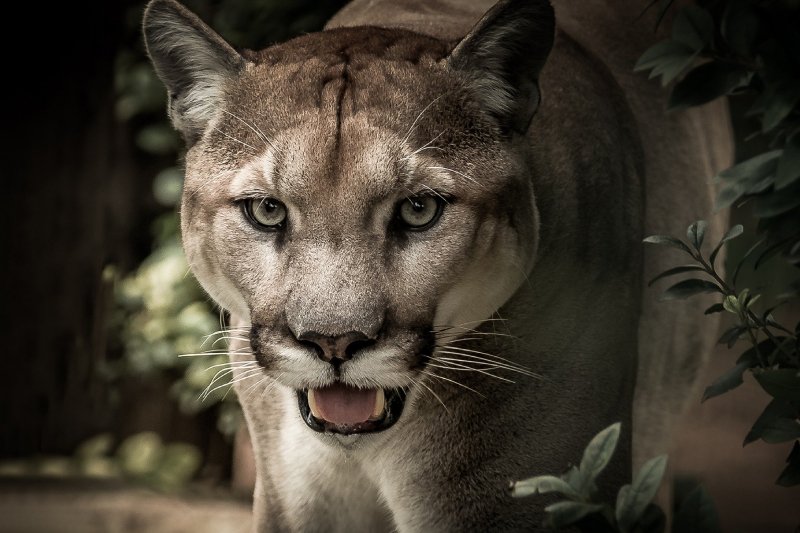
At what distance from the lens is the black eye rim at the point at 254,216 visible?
9.02ft

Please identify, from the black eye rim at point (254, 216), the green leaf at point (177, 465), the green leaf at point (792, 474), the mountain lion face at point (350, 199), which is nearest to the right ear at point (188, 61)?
the mountain lion face at point (350, 199)

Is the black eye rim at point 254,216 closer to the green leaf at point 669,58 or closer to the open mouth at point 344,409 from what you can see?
the open mouth at point 344,409

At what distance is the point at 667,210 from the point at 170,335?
92.1 inches

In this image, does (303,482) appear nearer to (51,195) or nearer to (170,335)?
(170,335)

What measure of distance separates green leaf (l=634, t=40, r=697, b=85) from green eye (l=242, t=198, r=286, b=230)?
84 cm

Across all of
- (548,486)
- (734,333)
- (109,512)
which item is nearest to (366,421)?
(548,486)

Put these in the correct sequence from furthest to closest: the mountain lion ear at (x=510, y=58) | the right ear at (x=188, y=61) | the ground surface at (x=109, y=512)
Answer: the ground surface at (x=109, y=512) < the right ear at (x=188, y=61) < the mountain lion ear at (x=510, y=58)

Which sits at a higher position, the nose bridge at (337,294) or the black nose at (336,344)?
the nose bridge at (337,294)

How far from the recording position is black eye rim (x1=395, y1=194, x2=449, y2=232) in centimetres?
271

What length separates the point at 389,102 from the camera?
2.80 meters

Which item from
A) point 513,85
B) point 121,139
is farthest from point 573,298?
point 121,139

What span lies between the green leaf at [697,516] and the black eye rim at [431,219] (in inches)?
33.3

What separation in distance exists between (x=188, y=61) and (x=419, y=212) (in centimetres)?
74

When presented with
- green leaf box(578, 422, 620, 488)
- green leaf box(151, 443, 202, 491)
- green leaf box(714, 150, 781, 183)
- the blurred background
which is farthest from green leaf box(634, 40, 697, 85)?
green leaf box(151, 443, 202, 491)
